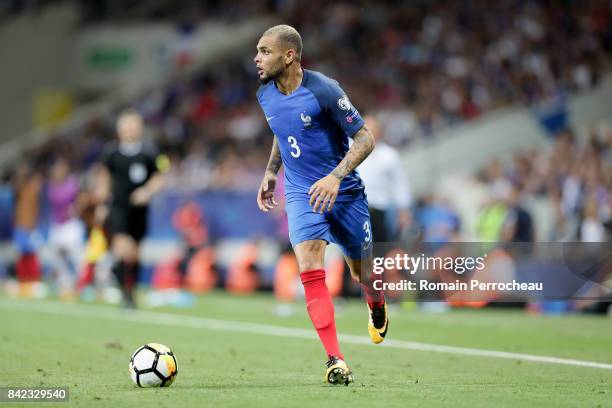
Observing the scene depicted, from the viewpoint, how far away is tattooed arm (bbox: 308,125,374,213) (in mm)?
7809

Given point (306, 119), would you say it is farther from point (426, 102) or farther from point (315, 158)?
point (426, 102)

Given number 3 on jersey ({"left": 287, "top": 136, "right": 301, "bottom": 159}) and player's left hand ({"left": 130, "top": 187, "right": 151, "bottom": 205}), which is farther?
player's left hand ({"left": 130, "top": 187, "right": 151, "bottom": 205})

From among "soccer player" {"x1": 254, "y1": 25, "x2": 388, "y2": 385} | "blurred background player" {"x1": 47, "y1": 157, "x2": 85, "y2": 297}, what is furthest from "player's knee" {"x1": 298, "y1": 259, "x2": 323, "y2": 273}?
"blurred background player" {"x1": 47, "y1": 157, "x2": 85, "y2": 297}

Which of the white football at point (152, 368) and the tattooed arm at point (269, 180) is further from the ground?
the tattooed arm at point (269, 180)

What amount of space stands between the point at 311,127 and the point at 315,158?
22 centimetres

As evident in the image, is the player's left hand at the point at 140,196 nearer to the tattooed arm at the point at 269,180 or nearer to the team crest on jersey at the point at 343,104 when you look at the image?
the tattooed arm at the point at 269,180

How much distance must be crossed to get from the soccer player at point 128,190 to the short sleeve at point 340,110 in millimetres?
7130

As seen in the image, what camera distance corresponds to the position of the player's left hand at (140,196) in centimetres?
1461

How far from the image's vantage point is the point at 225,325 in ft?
44.1

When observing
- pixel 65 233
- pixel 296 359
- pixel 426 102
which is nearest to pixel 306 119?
pixel 296 359

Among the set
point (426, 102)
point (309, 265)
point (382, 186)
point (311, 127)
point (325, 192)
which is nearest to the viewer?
point (325, 192)

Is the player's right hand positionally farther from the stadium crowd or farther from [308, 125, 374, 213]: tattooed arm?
the stadium crowd

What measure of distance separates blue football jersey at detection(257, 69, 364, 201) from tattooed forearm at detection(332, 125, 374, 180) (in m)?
0.07

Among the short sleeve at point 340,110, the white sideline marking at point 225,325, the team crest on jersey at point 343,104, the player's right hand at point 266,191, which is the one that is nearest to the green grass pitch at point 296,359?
the white sideline marking at point 225,325
